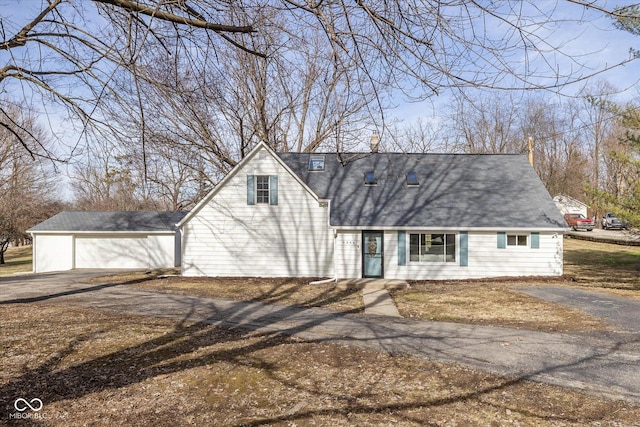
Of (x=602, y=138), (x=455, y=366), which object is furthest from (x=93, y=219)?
Answer: (x=602, y=138)

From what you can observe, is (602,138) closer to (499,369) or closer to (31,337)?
(499,369)

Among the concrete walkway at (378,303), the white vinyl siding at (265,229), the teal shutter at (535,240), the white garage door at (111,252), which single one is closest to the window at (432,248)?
the teal shutter at (535,240)

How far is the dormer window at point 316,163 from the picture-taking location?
1917 centimetres

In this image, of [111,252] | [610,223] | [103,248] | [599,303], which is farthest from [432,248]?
[610,223]

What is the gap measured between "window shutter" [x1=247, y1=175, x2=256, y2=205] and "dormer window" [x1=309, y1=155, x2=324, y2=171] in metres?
3.40

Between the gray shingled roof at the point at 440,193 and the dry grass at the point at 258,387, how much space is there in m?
9.58

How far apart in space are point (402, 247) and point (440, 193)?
3.30 metres

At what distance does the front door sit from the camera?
1638 centimetres

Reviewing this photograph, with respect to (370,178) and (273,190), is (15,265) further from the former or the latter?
(370,178)

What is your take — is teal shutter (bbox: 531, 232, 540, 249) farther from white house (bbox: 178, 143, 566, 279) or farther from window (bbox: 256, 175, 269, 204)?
window (bbox: 256, 175, 269, 204)

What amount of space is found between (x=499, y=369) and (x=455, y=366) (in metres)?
0.60

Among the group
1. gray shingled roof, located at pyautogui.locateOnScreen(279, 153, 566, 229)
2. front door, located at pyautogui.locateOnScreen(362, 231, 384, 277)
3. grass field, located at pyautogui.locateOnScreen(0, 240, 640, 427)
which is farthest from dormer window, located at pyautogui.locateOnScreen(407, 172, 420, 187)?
grass field, located at pyautogui.locateOnScreen(0, 240, 640, 427)

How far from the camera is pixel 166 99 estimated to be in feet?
16.1

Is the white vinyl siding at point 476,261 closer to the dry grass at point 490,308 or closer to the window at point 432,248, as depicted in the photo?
the window at point 432,248
